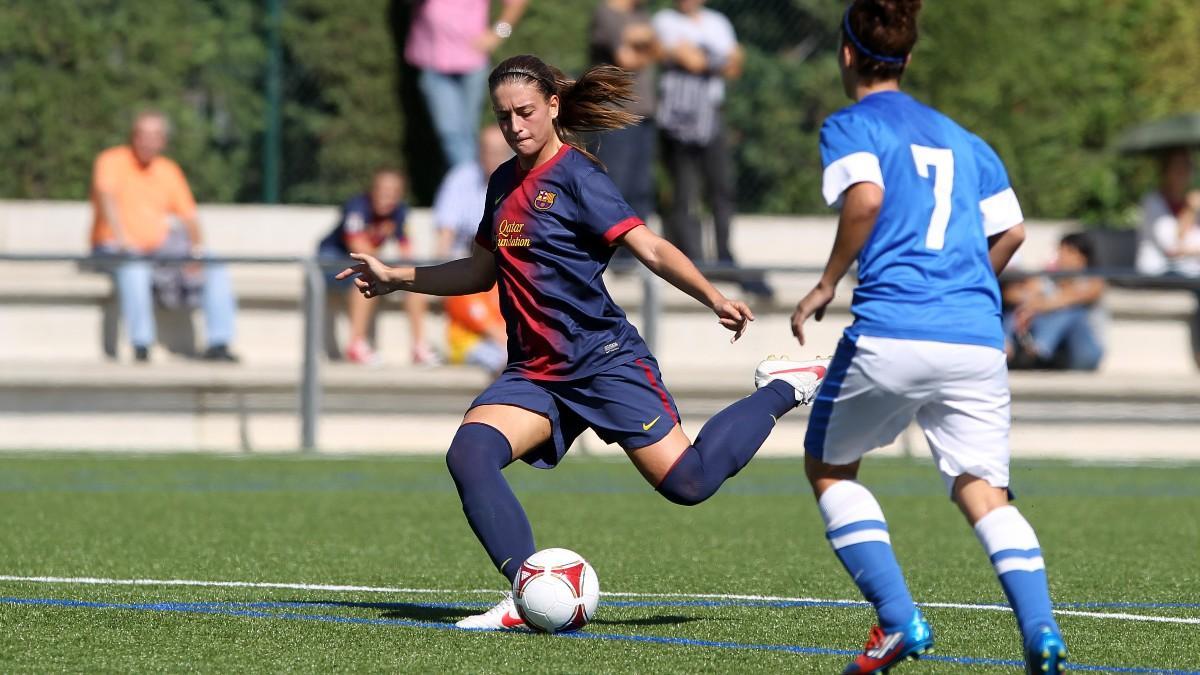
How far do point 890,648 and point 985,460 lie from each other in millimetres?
504

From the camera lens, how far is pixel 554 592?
530 cm

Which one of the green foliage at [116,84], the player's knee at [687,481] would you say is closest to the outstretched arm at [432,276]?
the player's knee at [687,481]

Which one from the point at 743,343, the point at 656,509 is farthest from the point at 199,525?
the point at 743,343

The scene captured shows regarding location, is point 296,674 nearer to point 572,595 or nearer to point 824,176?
point 572,595

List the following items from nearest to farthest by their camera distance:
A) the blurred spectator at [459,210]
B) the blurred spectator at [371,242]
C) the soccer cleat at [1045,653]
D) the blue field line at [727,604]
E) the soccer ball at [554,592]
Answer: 1. the soccer cleat at [1045,653]
2. the soccer ball at [554,592]
3. the blue field line at [727,604]
4. the blurred spectator at [371,242]
5. the blurred spectator at [459,210]

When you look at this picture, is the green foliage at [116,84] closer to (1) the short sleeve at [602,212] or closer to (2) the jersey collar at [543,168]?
Answer: (2) the jersey collar at [543,168]

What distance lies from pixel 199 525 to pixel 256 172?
7.25 metres

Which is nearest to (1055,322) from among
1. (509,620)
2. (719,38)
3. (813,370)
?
(719,38)

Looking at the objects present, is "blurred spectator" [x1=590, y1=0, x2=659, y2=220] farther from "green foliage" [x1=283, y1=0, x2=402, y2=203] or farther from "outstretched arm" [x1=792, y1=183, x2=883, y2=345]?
"outstretched arm" [x1=792, y1=183, x2=883, y2=345]

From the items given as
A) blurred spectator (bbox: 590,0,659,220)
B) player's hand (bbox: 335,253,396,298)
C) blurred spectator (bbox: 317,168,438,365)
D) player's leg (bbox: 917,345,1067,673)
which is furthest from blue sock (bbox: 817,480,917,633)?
blurred spectator (bbox: 317,168,438,365)

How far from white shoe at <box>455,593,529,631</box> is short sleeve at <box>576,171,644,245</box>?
110 cm

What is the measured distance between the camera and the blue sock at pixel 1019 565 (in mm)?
4383

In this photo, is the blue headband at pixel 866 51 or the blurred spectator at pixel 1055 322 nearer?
the blue headband at pixel 866 51

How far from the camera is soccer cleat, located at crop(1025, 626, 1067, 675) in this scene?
424 centimetres
